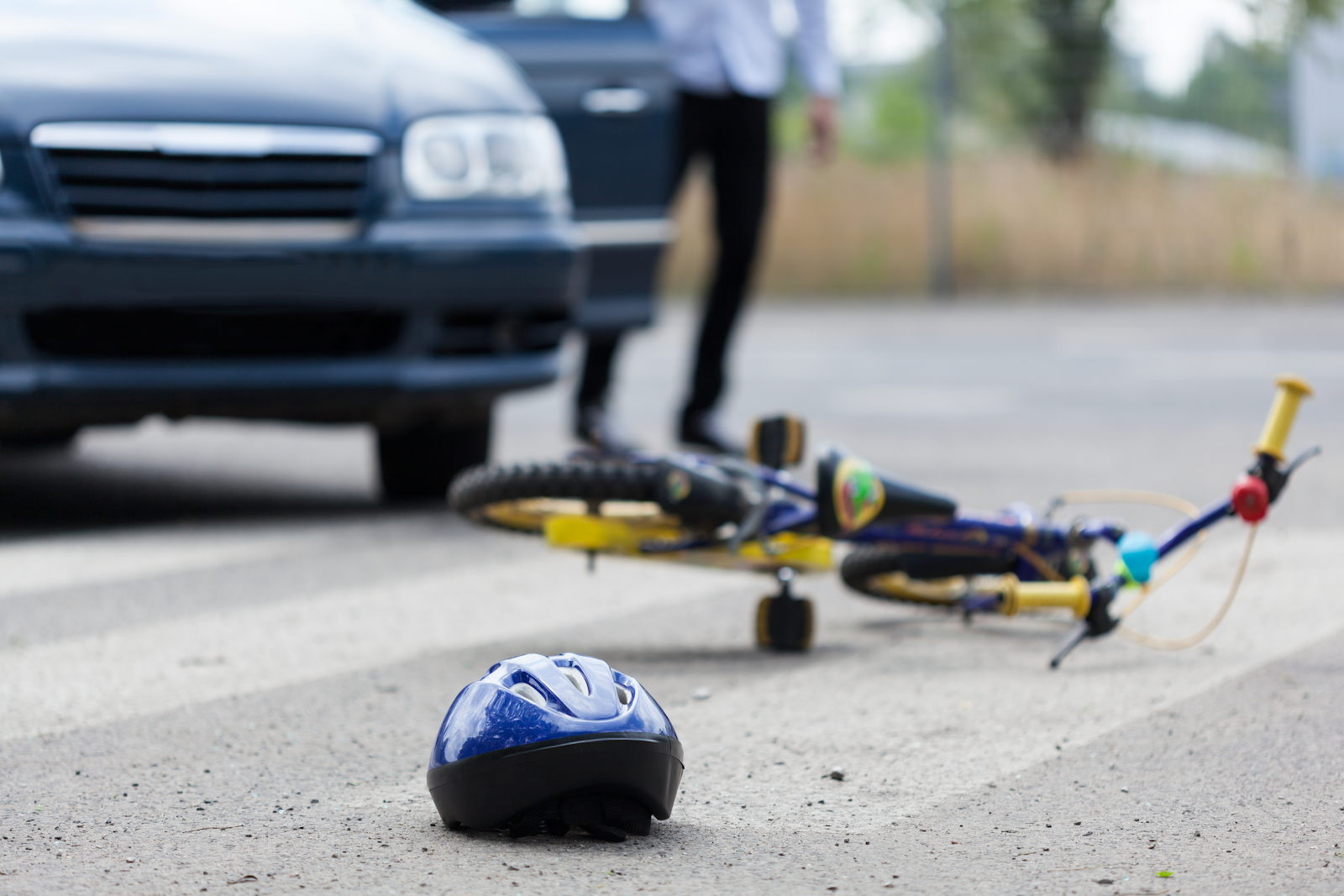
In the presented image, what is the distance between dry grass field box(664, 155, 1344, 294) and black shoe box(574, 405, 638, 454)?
9379 mm

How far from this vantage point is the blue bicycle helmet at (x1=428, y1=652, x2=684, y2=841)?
7.65 feet

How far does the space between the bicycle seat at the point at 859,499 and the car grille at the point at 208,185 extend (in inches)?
71.6

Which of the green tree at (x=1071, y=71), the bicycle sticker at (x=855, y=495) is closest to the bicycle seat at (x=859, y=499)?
the bicycle sticker at (x=855, y=495)

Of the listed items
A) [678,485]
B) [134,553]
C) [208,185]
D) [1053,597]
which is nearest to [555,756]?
[678,485]

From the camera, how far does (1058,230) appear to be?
1548 cm

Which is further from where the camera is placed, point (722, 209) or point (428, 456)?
point (722, 209)

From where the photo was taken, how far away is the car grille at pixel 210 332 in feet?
15.3

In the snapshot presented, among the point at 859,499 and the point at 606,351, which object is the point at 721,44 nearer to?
the point at 606,351

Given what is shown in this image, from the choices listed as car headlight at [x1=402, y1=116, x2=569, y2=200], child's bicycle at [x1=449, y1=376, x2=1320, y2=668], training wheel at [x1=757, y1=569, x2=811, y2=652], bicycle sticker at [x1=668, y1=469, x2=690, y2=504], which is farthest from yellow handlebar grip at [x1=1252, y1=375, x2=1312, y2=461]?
car headlight at [x1=402, y1=116, x2=569, y2=200]

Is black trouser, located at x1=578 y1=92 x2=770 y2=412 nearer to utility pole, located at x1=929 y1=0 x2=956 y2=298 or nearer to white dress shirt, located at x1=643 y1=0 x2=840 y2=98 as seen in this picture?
white dress shirt, located at x1=643 y1=0 x2=840 y2=98

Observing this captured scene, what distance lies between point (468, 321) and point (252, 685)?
1.90 metres

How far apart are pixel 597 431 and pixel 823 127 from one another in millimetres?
1238

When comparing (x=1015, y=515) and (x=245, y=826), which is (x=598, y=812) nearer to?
(x=245, y=826)

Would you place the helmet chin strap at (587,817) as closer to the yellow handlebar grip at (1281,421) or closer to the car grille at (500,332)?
the yellow handlebar grip at (1281,421)
